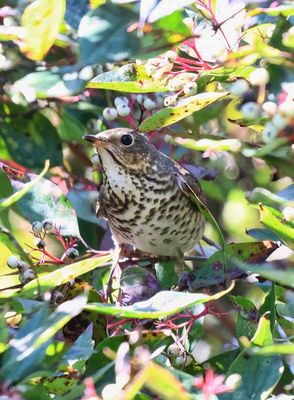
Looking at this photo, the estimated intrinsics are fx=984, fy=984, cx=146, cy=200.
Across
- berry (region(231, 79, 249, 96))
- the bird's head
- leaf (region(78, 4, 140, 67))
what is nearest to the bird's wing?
the bird's head

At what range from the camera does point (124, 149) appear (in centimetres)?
339

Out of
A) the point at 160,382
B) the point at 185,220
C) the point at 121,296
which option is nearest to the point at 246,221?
the point at 185,220

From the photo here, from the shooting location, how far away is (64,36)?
2727mm

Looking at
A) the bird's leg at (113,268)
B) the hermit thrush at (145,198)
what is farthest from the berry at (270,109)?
the hermit thrush at (145,198)

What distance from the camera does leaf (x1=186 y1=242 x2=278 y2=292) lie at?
267 cm

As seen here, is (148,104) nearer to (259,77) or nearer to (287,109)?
(259,77)

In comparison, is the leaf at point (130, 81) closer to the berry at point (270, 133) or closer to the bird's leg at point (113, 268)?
the bird's leg at point (113, 268)

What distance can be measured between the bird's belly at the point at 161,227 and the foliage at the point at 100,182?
9 cm

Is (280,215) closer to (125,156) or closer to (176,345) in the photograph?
(176,345)

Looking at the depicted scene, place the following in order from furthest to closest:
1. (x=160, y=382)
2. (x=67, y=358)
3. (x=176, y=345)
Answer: (x=176, y=345) → (x=67, y=358) → (x=160, y=382)

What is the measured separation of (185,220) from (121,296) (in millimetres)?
897

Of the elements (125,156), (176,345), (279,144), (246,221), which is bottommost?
(246,221)

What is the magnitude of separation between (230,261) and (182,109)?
0.56m

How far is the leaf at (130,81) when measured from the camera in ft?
7.67
